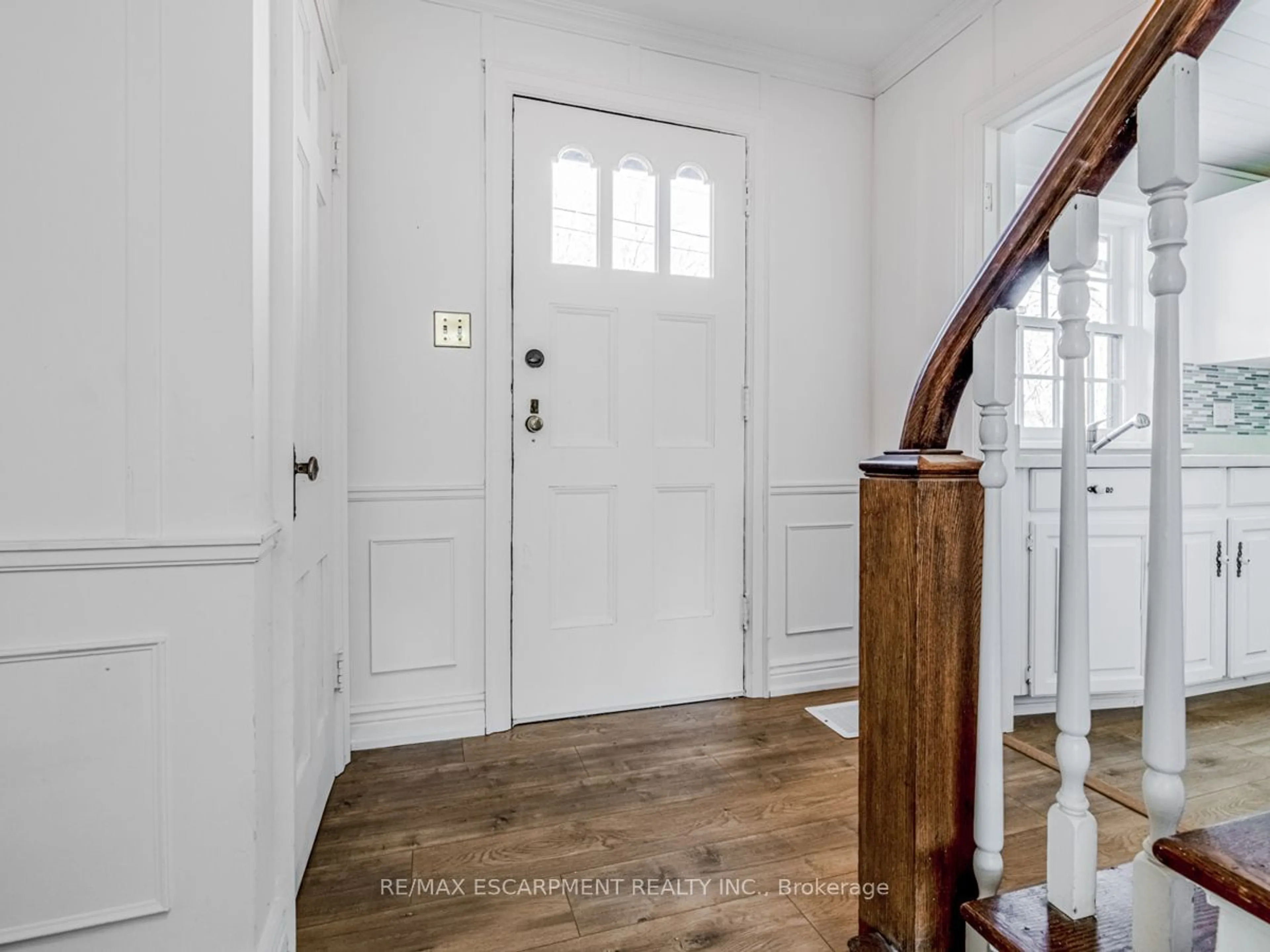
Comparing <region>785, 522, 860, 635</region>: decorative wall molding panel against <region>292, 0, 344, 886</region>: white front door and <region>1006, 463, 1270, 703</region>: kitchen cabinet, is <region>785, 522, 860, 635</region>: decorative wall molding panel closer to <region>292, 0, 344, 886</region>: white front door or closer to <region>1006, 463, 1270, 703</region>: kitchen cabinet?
<region>1006, 463, 1270, 703</region>: kitchen cabinet

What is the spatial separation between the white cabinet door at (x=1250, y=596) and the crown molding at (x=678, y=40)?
2191 mm

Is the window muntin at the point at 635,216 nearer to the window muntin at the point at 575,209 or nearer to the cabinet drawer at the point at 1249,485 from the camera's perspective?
the window muntin at the point at 575,209

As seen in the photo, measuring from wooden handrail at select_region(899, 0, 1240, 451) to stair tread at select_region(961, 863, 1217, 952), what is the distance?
22.2 inches

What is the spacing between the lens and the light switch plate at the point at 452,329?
204cm

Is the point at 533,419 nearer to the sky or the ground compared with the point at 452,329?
nearer to the ground

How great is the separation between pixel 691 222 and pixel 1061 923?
2.17m

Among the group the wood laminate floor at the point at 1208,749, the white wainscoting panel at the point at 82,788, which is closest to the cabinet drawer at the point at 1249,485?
the wood laminate floor at the point at 1208,749

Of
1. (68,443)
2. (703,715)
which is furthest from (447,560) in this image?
(68,443)

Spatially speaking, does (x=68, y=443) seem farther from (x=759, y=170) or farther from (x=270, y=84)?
(x=759, y=170)

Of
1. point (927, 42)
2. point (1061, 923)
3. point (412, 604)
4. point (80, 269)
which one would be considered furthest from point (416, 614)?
point (927, 42)

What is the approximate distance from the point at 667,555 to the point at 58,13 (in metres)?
1.93

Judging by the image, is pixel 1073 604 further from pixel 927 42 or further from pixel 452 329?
pixel 927 42

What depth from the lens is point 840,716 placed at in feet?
7.31

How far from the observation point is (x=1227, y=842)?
59 centimetres
